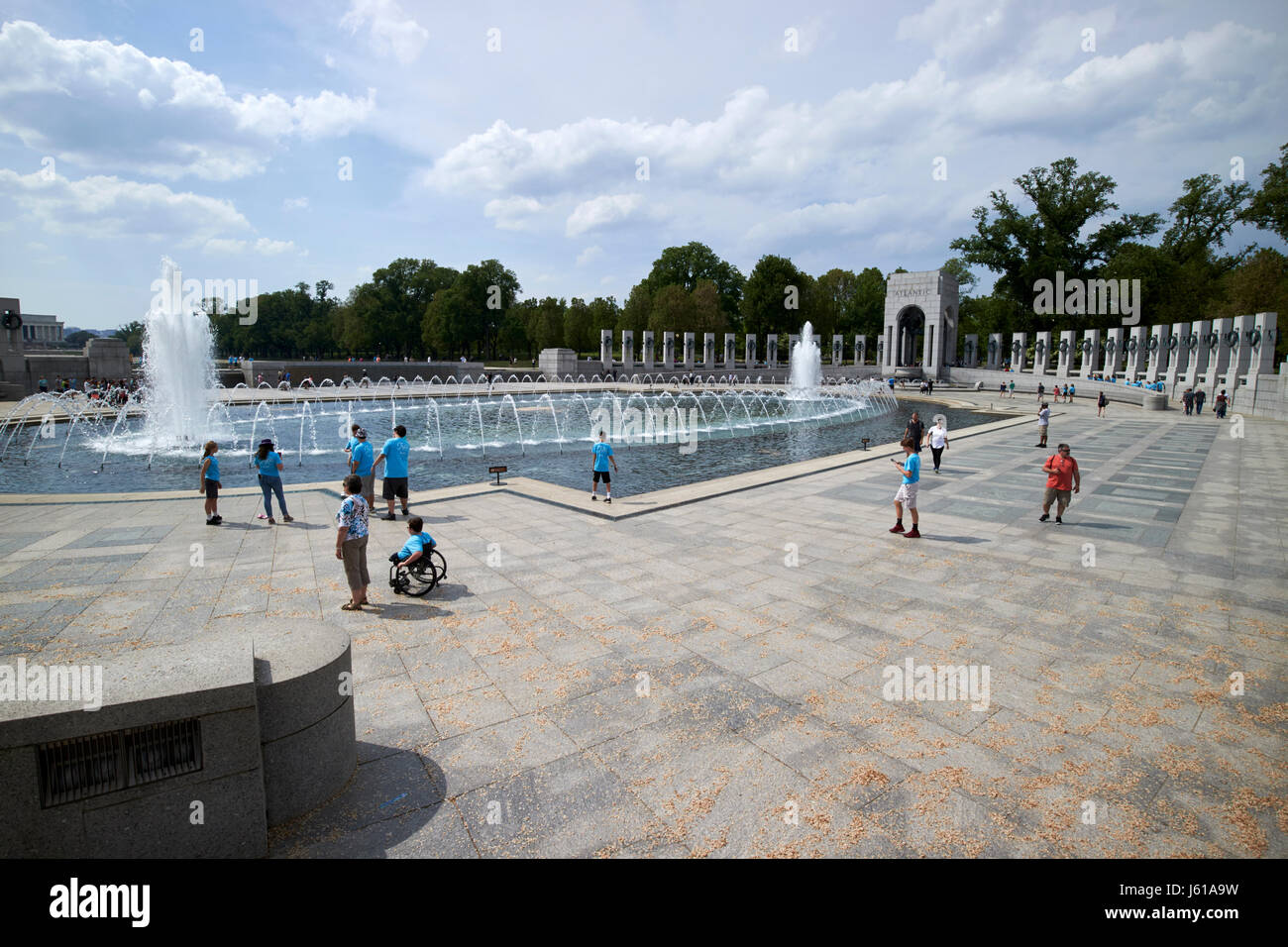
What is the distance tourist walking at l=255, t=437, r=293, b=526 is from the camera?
38.3 feet

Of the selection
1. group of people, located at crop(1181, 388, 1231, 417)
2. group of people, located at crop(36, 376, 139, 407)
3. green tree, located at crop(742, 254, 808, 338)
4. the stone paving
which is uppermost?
green tree, located at crop(742, 254, 808, 338)

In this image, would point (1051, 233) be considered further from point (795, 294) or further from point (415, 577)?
point (415, 577)

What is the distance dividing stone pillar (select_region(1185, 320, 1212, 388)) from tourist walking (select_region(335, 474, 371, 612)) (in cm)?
5182

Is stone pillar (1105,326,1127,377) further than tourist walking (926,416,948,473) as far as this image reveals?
Yes

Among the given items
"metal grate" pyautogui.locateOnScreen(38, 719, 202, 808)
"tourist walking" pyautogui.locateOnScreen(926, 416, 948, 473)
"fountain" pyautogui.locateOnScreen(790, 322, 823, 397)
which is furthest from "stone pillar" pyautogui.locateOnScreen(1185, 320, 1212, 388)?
"metal grate" pyautogui.locateOnScreen(38, 719, 202, 808)

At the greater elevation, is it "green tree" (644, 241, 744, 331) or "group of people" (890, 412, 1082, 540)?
"green tree" (644, 241, 744, 331)

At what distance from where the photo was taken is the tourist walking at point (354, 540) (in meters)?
7.55

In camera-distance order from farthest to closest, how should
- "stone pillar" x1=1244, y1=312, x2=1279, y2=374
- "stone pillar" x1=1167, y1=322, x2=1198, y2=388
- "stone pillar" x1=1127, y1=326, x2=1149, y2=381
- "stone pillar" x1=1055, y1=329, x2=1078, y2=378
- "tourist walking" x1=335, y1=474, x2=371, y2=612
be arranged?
"stone pillar" x1=1055, y1=329, x2=1078, y2=378 < "stone pillar" x1=1127, y1=326, x2=1149, y2=381 < "stone pillar" x1=1167, y1=322, x2=1198, y2=388 < "stone pillar" x1=1244, y1=312, x2=1279, y2=374 < "tourist walking" x1=335, y1=474, x2=371, y2=612

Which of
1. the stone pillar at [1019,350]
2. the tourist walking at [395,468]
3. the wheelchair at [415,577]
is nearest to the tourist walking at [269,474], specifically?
the tourist walking at [395,468]

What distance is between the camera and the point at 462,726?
5520 mm

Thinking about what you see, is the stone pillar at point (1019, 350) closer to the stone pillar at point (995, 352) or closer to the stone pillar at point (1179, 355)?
the stone pillar at point (995, 352)

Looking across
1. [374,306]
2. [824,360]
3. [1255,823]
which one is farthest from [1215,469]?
[374,306]

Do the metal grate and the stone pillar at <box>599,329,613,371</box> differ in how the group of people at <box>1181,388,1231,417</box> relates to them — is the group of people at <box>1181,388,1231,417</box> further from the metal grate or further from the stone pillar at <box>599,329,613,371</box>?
the stone pillar at <box>599,329,613,371</box>

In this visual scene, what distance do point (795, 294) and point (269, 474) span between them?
8126 cm
